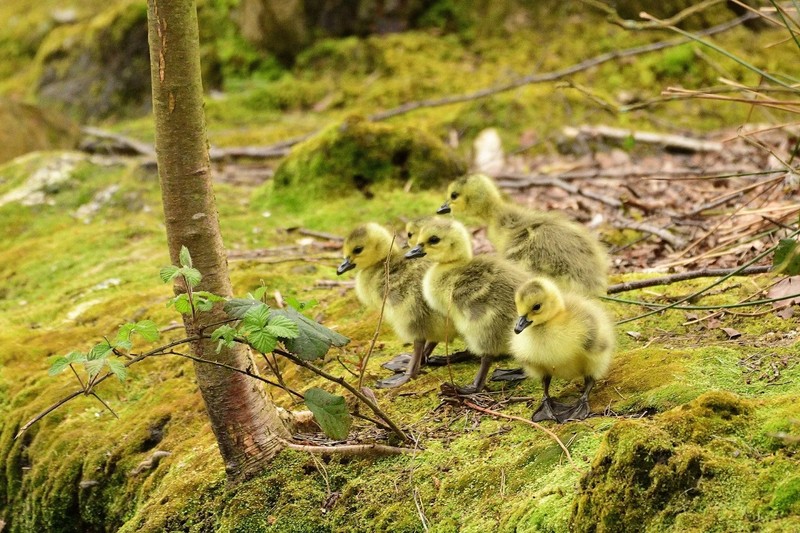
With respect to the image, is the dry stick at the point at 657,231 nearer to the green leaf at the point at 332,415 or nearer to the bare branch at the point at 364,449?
the bare branch at the point at 364,449

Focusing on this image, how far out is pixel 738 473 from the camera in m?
2.49

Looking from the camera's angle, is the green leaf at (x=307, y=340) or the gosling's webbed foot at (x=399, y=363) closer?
the green leaf at (x=307, y=340)

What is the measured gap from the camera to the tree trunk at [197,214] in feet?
10.1

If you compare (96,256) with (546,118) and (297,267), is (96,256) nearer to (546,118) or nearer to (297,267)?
(297,267)

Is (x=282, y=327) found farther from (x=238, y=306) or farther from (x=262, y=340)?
(x=238, y=306)

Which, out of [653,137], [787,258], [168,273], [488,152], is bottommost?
[488,152]

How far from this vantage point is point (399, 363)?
451 centimetres

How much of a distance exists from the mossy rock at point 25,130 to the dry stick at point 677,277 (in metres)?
8.35

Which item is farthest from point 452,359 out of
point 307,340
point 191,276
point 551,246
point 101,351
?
point 101,351

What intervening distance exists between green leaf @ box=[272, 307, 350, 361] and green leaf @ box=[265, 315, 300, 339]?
2.0 inches

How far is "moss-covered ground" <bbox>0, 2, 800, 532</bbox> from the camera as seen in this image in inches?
102

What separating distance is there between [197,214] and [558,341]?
1564mm

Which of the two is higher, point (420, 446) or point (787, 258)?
point (787, 258)

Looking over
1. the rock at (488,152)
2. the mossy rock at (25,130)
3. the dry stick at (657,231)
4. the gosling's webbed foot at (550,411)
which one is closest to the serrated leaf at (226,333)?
the gosling's webbed foot at (550,411)
